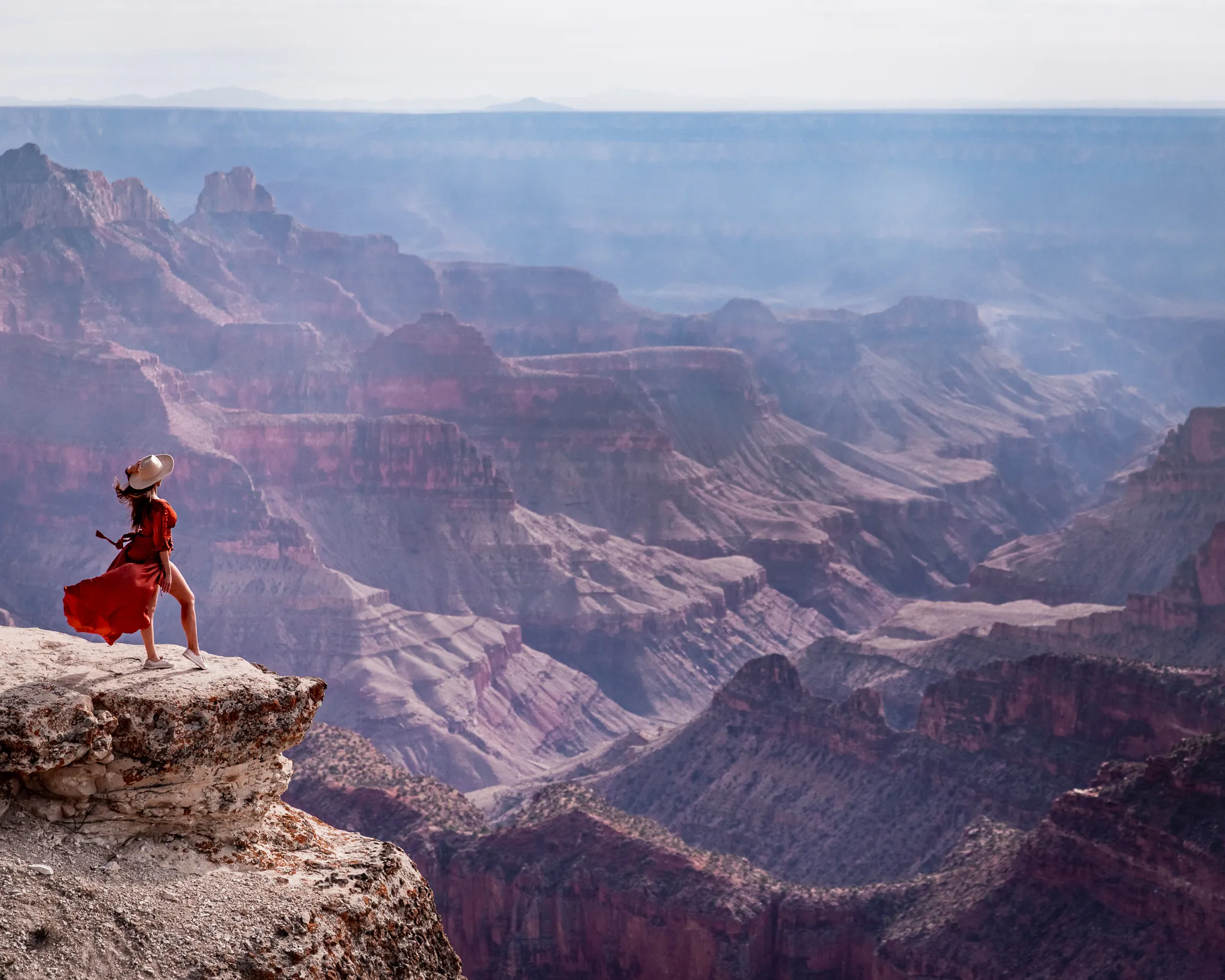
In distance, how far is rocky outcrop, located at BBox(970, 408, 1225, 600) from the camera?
115125mm

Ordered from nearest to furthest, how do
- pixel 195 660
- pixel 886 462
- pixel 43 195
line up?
pixel 195 660
pixel 43 195
pixel 886 462

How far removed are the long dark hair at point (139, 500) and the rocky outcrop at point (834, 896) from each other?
1190 inches

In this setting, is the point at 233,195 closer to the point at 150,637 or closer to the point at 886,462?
the point at 886,462

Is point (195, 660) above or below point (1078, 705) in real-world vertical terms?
above

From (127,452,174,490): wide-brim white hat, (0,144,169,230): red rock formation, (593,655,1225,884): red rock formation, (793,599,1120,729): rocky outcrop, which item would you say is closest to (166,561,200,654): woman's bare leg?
(127,452,174,490): wide-brim white hat

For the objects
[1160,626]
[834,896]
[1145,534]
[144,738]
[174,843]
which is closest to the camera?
[144,738]

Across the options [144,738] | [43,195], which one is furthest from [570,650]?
[144,738]

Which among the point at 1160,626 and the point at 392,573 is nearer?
the point at 1160,626

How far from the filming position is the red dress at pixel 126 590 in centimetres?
1625

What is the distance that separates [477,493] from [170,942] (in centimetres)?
10947

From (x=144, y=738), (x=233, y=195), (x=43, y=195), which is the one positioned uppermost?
(x=144, y=738)

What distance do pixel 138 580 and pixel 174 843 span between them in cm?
275

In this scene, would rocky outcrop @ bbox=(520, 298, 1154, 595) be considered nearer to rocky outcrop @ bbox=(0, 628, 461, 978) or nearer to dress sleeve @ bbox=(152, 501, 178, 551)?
dress sleeve @ bbox=(152, 501, 178, 551)

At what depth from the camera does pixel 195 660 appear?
15.9 metres
